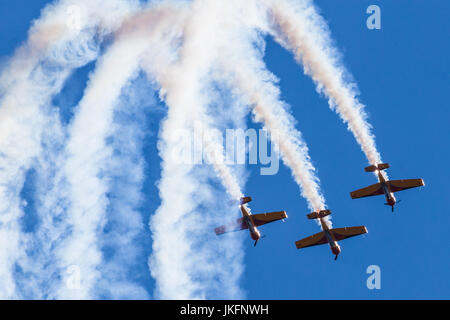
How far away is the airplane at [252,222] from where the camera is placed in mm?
64438

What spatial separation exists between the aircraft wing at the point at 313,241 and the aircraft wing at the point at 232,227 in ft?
15.2

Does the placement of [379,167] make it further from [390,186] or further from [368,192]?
[368,192]

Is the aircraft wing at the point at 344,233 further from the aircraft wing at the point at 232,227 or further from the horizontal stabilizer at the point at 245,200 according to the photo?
the horizontal stabilizer at the point at 245,200

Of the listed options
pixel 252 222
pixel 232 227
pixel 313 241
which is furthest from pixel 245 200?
pixel 313 241

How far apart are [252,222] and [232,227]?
4.13 feet

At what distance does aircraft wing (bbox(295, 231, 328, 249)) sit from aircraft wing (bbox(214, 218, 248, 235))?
15.2 ft

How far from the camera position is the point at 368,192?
6656cm

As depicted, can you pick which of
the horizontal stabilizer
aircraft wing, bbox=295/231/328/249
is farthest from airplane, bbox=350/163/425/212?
the horizontal stabilizer

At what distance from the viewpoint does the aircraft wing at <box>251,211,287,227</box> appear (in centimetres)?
6506
